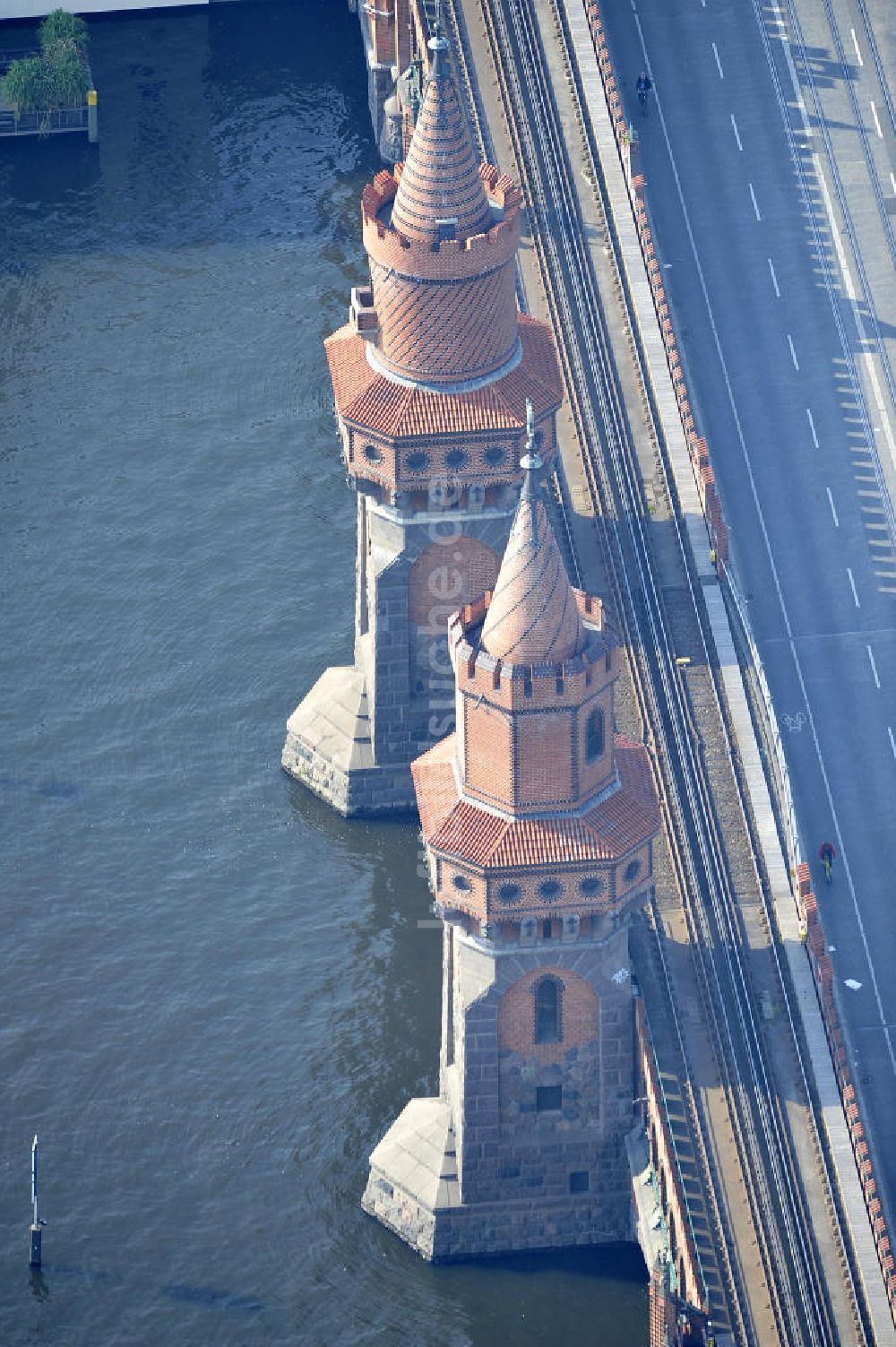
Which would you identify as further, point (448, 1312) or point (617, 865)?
point (448, 1312)

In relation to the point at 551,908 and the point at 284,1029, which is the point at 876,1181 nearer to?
the point at 551,908

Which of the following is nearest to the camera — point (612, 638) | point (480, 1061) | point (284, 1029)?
point (612, 638)

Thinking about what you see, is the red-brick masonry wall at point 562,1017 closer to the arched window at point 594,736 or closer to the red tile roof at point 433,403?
the arched window at point 594,736

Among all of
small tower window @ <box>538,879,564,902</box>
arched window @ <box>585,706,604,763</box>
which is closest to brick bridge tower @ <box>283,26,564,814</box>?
arched window @ <box>585,706,604,763</box>

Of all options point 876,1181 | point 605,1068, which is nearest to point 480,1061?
point 605,1068

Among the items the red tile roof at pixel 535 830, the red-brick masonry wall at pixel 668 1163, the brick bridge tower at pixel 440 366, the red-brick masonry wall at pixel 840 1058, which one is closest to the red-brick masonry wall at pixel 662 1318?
the red-brick masonry wall at pixel 668 1163

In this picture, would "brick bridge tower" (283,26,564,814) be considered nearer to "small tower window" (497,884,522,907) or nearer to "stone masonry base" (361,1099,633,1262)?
"small tower window" (497,884,522,907)

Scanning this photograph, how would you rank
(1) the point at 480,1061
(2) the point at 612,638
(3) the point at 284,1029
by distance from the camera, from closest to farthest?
(2) the point at 612,638, (1) the point at 480,1061, (3) the point at 284,1029
